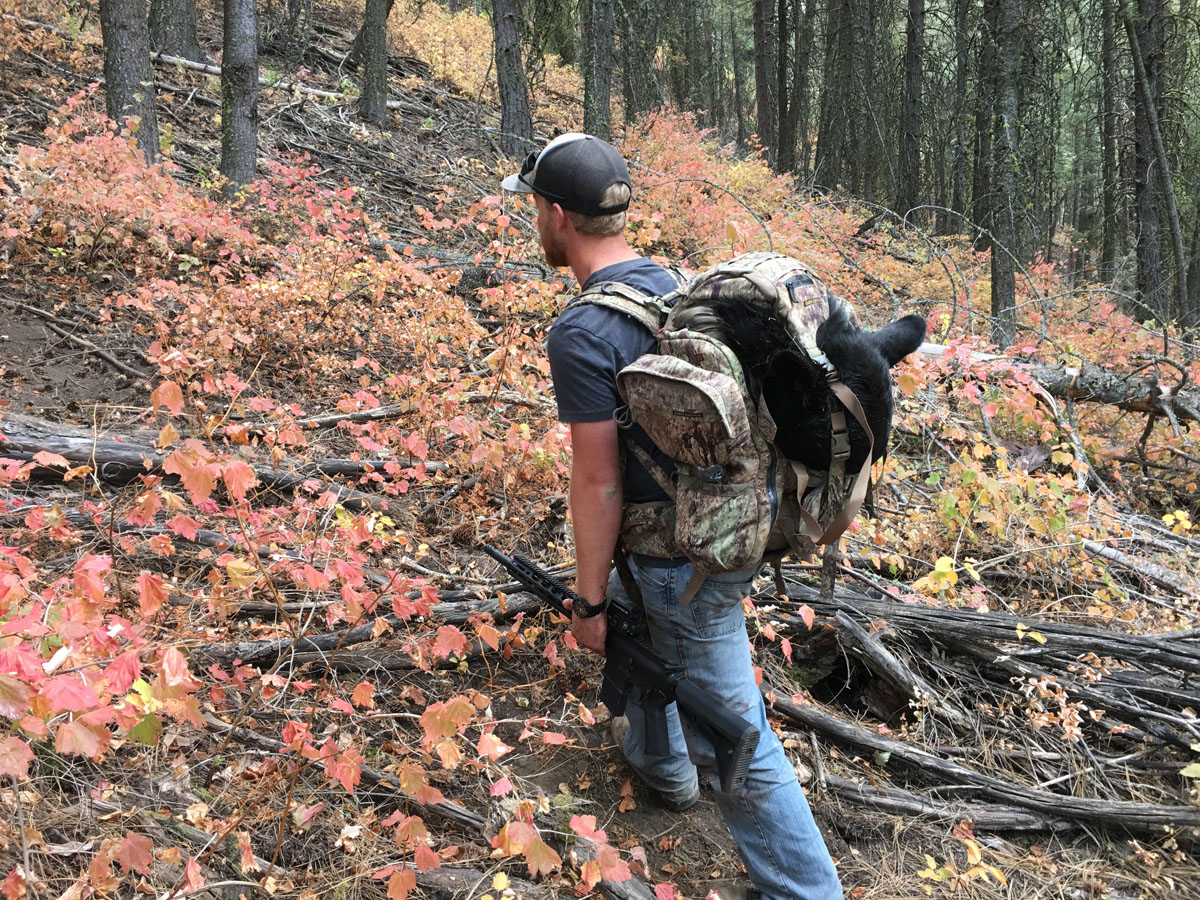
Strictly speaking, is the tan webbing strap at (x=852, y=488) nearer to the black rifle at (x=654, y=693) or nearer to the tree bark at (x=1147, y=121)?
the black rifle at (x=654, y=693)

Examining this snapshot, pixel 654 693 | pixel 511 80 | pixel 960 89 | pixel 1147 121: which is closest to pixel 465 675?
pixel 654 693

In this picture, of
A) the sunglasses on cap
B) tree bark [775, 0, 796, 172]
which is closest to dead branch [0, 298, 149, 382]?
the sunglasses on cap

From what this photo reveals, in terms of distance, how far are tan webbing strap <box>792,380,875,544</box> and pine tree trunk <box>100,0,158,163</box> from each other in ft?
27.5

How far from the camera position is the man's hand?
8.13 feet

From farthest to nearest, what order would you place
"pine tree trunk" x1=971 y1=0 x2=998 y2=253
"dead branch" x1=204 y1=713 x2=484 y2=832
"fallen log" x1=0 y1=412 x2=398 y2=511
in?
"pine tree trunk" x1=971 y1=0 x2=998 y2=253 < "fallen log" x1=0 y1=412 x2=398 y2=511 < "dead branch" x1=204 y1=713 x2=484 y2=832

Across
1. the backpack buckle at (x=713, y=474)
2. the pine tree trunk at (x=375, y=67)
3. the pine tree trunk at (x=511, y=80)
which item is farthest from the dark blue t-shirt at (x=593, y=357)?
the pine tree trunk at (x=375, y=67)

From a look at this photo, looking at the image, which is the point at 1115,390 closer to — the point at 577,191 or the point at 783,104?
the point at 577,191

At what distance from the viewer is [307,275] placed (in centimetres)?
663

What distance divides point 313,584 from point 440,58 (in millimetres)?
16146

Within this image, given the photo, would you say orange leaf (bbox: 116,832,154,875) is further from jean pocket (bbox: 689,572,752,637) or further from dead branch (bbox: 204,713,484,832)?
jean pocket (bbox: 689,572,752,637)

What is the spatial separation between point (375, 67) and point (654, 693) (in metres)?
12.4

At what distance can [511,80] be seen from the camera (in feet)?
36.0

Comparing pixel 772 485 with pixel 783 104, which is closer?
pixel 772 485

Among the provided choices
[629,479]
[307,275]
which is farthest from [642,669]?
[307,275]
